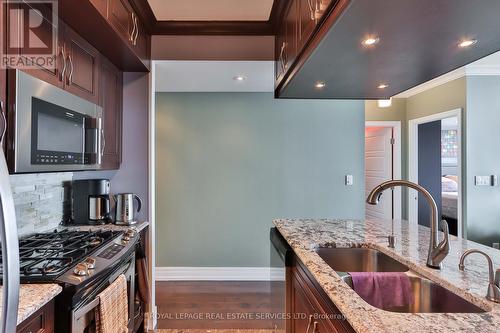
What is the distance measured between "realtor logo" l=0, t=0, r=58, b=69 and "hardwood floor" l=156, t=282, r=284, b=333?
6.69 feet

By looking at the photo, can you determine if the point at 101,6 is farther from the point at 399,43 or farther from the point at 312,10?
the point at 399,43

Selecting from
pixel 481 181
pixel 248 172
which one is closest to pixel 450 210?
pixel 481 181

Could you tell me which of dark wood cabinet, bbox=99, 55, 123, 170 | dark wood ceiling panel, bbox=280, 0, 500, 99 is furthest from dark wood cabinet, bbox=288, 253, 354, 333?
dark wood cabinet, bbox=99, 55, 123, 170

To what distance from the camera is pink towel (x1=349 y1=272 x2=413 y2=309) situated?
4.03 ft

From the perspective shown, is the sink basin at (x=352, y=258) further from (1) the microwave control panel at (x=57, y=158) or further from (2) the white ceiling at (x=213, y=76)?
(2) the white ceiling at (x=213, y=76)

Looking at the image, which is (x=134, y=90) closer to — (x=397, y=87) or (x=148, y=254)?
(x=148, y=254)

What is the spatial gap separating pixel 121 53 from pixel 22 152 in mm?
1129

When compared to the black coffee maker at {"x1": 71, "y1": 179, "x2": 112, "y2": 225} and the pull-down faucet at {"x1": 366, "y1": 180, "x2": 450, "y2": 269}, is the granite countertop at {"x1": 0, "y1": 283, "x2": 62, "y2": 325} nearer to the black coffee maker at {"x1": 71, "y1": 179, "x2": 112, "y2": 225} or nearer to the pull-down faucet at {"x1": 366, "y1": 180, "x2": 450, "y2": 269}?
the black coffee maker at {"x1": 71, "y1": 179, "x2": 112, "y2": 225}

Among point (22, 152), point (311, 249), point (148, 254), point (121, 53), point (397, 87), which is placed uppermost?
point (121, 53)

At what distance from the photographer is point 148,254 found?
8.29 ft

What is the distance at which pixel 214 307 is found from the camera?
278cm

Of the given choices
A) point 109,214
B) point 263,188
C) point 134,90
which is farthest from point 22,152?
point 263,188

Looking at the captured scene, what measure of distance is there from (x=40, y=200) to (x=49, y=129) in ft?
2.41

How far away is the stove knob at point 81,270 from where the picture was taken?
1.30 m
